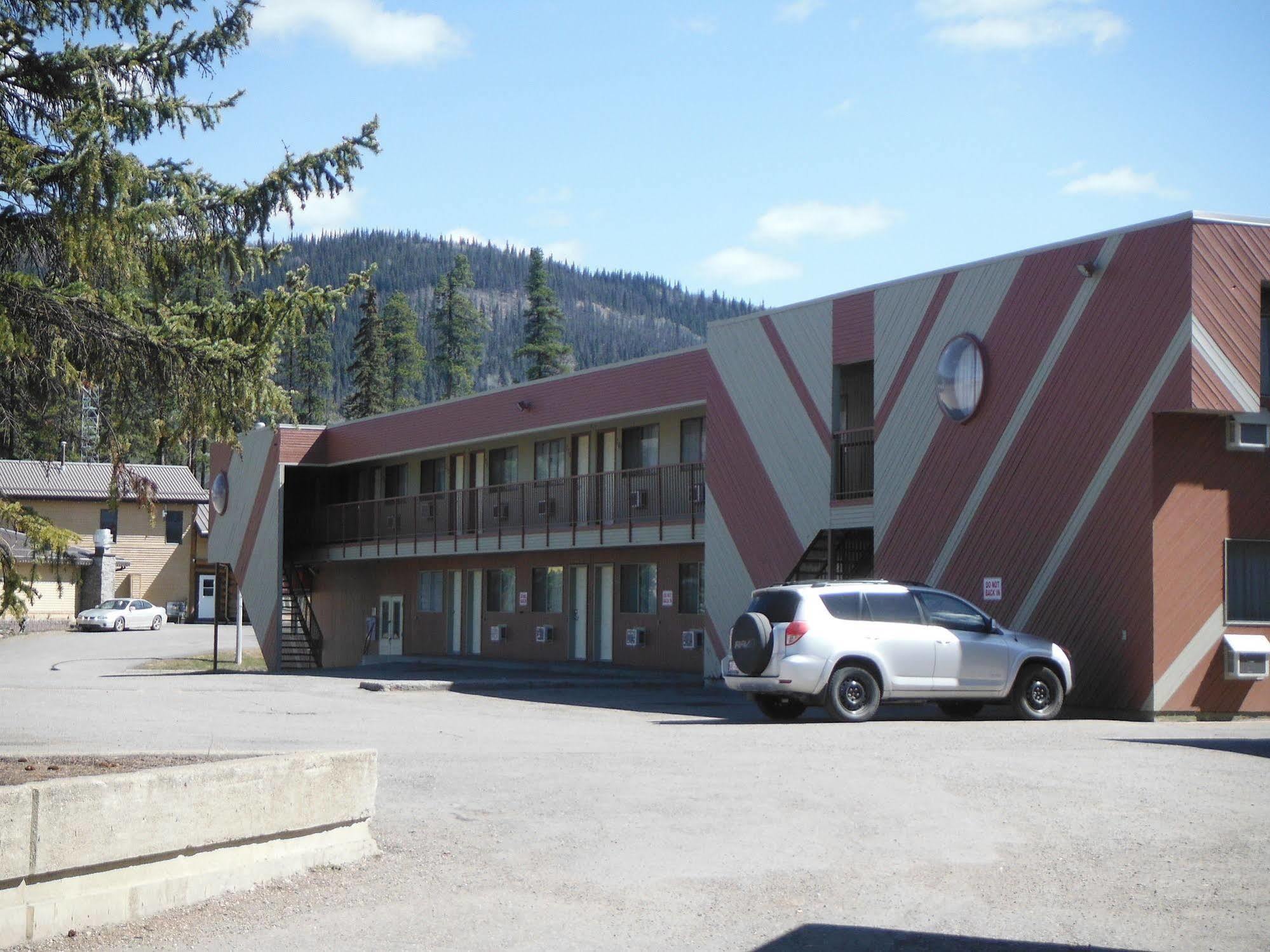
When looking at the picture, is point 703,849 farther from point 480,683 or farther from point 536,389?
point 536,389

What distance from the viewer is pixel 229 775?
8.25 metres

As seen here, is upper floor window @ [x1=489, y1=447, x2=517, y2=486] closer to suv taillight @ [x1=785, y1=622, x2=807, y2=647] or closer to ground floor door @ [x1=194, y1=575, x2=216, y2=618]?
suv taillight @ [x1=785, y1=622, x2=807, y2=647]

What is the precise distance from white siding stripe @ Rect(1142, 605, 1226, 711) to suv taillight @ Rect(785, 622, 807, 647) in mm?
5242

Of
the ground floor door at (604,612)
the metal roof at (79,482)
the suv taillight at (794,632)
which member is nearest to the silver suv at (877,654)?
A: the suv taillight at (794,632)

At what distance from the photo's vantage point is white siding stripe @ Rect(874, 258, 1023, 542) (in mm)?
22969

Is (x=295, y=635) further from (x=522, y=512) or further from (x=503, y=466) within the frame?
(x=522, y=512)

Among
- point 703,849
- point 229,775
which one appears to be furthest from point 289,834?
point 703,849

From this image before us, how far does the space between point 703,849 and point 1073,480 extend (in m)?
13.4

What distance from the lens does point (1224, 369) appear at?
2008 centimetres

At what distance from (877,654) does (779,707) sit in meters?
1.72

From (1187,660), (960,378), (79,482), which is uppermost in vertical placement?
(79,482)

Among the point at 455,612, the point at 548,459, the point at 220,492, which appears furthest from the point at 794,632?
the point at 220,492

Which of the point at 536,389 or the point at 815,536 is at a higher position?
the point at 536,389

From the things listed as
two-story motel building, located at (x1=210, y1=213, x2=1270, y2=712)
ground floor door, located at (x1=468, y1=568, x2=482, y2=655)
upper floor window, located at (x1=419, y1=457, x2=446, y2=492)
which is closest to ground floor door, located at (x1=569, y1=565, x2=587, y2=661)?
two-story motel building, located at (x1=210, y1=213, x2=1270, y2=712)
